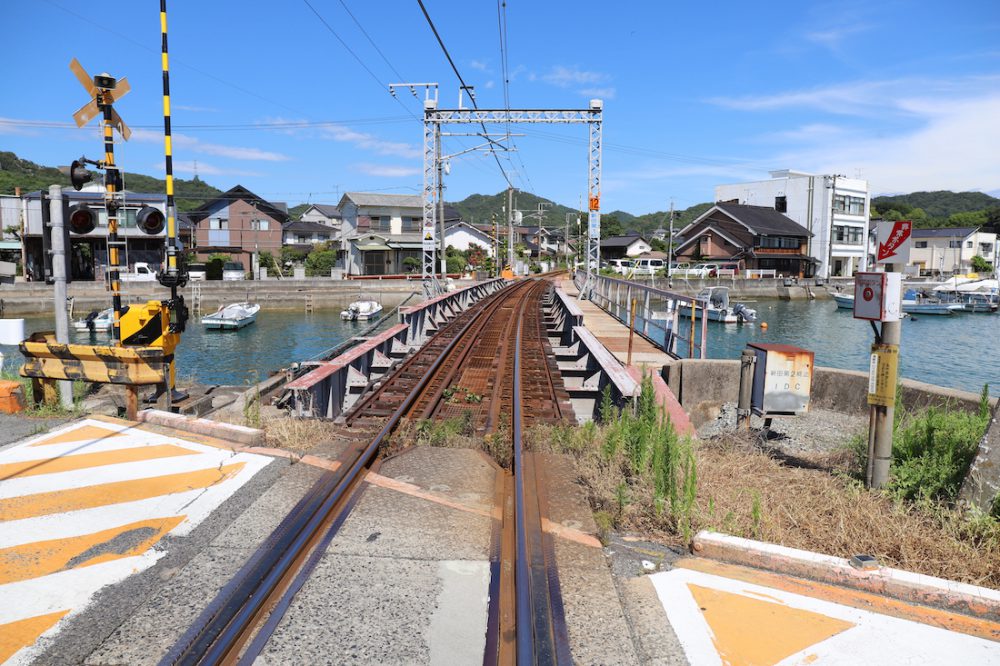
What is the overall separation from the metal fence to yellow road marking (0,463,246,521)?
7.87 metres

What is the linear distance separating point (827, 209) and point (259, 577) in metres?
75.0

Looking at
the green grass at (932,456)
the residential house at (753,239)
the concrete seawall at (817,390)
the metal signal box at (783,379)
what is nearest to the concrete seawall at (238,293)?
the residential house at (753,239)

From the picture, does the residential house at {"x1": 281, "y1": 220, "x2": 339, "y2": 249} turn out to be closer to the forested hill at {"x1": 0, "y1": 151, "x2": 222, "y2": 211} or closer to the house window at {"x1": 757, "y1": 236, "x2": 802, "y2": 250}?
the forested hill at {"x1": 0, "y1": 151, "x2": 222, "y2": 211}

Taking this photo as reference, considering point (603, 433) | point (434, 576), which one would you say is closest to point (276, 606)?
point (434, 576)

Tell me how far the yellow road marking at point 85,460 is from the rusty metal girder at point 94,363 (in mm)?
1502

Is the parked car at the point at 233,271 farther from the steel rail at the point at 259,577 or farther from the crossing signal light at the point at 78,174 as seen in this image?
the steel rail at the point at 259,577

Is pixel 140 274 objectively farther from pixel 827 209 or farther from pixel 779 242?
pixel 827 209

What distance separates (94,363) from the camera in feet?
23.2

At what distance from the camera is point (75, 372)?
280 inches

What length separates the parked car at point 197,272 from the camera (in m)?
49.2

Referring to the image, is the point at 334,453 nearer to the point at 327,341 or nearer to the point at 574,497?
the point at 574,497

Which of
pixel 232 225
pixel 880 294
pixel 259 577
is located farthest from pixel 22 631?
pixel 232 225

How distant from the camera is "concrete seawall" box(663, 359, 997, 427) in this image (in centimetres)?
808

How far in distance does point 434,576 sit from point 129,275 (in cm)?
4905
